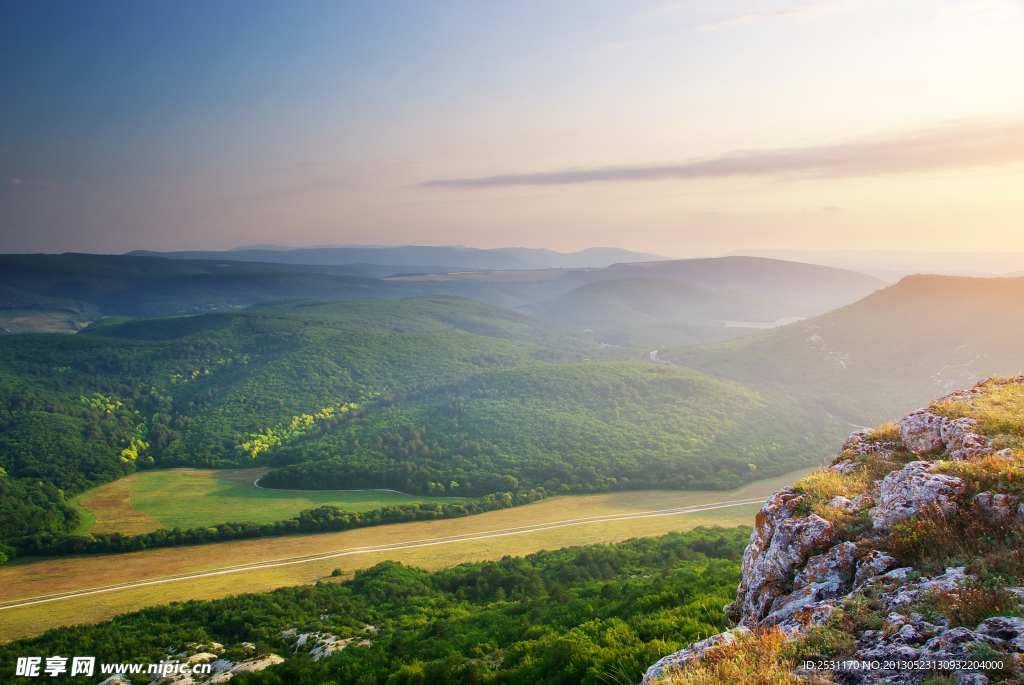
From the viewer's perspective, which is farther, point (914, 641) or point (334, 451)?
point (334, 451)

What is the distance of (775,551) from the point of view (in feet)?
51.2

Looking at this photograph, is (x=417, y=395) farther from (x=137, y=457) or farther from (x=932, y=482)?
(x=932, y=482)

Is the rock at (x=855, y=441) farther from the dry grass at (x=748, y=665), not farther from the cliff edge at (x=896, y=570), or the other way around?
the dry grass at (x=748, y=665)

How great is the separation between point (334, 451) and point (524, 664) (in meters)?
98.0

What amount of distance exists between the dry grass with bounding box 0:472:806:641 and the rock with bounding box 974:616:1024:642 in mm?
63530

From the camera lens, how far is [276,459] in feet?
383

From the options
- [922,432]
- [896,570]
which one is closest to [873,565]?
[896,570]

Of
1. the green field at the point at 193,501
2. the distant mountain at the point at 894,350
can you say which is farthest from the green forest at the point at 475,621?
the distant mountain at the point at 894,350

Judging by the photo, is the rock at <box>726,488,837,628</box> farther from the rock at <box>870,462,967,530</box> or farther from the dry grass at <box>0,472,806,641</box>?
the dry grass at <box>0,472,806,641</box>

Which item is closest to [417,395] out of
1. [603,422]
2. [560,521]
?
[603,422]

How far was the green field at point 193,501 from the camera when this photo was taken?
3440 inches

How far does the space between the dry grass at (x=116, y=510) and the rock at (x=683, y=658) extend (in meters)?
95.3

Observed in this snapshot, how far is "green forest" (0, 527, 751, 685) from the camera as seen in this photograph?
25484 mm

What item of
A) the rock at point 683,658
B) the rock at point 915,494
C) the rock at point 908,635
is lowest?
the rock at point 683,658
